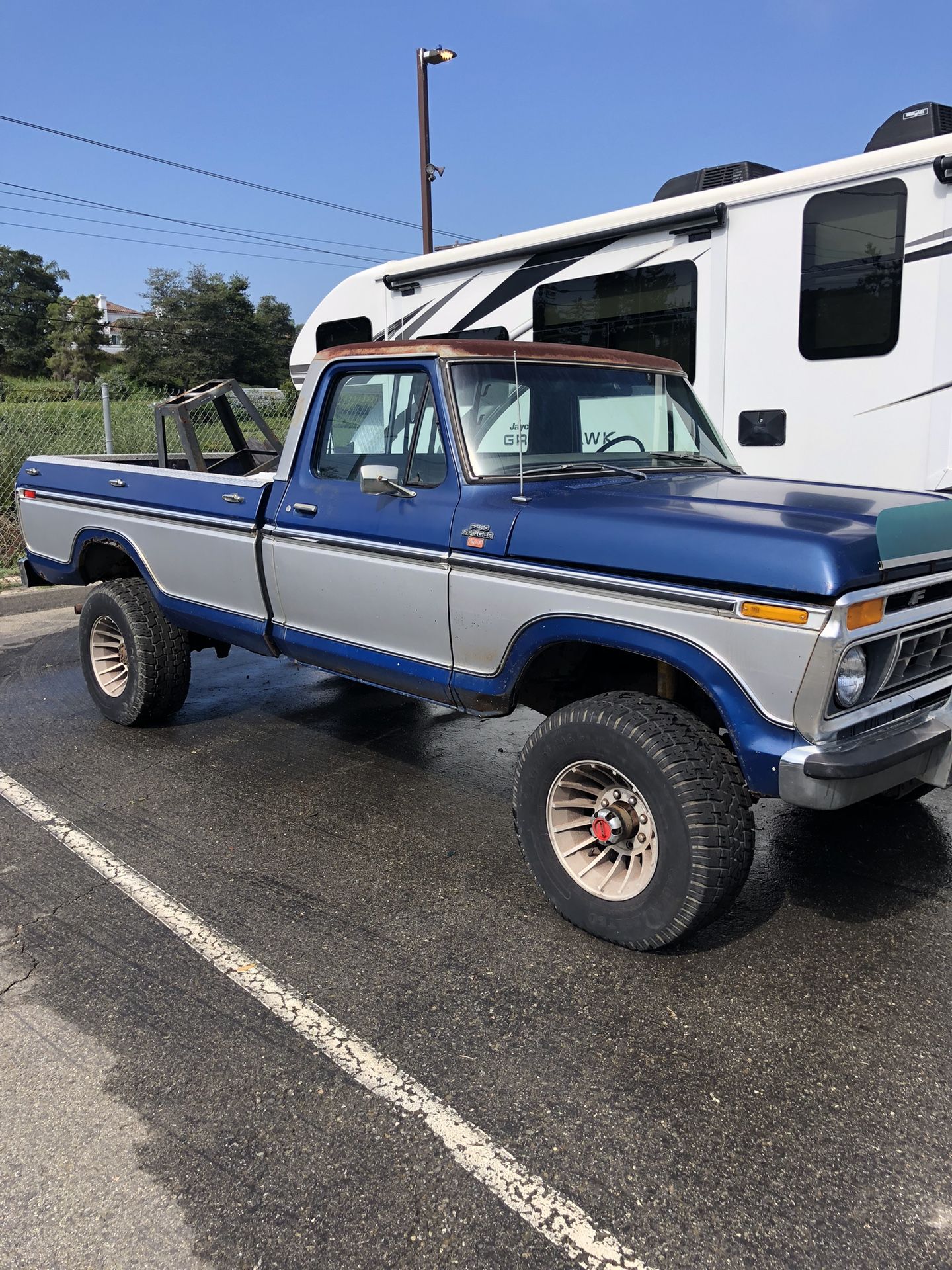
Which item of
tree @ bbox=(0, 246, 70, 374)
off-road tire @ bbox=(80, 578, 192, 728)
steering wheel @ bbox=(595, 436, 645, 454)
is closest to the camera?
steering wheel @ bbox=(595, 436, 645, 454)

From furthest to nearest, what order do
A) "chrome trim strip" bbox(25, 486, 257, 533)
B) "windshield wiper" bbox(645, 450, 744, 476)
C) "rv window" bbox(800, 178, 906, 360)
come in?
"rv window" bbox(800, 178, 906, 360) → "chrome trim strip" bbox(25, 486, 257, 533) → "windshield wiper" bbox(645, 450, 744, 476)

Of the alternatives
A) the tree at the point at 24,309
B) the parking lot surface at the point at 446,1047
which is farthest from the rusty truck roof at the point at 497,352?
the tree at the point at 24,309

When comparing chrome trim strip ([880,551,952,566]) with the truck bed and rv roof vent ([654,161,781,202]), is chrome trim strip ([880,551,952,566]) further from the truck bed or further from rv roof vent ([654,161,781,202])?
rv roof vent ([654,161,781,202])

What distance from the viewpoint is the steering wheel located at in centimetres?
429

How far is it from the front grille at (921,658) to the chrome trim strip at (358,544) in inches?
65.5

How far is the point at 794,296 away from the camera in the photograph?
21.3 feet

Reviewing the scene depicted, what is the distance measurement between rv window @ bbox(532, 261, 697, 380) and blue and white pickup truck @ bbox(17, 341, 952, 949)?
2.63 metres

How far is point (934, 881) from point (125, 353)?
7734 centimetres

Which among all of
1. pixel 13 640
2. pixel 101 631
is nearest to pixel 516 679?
pixel 101 631

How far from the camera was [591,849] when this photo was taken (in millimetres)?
3494

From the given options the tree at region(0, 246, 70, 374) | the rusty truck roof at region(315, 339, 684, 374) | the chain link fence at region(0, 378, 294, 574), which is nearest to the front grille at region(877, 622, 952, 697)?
the rusty truck roof at region(315, 339, 684, 374)

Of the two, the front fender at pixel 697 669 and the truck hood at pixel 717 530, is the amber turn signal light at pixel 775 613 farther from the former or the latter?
the front fender at pixel 697 669

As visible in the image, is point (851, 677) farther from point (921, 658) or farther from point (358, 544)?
point (358, 544)

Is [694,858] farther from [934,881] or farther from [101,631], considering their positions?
[101,631]
